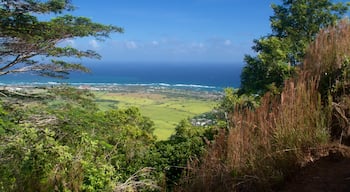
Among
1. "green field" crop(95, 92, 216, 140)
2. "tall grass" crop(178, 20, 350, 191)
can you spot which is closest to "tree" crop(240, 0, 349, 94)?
Result: "tall grass" crop(178, 20, 350, 191)

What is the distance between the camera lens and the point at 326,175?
6.65ft

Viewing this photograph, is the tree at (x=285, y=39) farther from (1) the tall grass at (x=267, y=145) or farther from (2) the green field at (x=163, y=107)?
(2) the green field at (x=163, y=107)

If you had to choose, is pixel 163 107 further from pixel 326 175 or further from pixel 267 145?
pixel 326 175

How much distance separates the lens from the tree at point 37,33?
675 centimetres

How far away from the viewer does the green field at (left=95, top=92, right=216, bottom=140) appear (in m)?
33.7

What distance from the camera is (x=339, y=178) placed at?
1960 millimetres

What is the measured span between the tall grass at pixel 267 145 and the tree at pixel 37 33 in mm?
5597

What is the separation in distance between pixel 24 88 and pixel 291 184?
25.1ft

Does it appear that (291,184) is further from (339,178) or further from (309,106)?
(309,106)

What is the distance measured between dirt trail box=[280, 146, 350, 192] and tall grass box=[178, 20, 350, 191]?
0.07 meters

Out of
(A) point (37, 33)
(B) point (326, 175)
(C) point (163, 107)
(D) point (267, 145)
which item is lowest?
(C) point (163, 107)

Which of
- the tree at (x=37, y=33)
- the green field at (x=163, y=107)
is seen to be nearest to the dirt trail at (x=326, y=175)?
the tree at (x=37, y=33)

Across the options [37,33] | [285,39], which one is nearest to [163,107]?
[285,39]

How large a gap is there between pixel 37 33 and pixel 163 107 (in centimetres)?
3950
